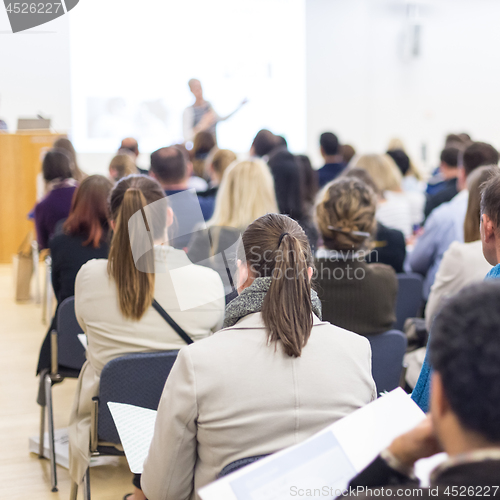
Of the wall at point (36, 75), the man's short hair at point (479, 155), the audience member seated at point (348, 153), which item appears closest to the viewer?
the man's short hair at point (479, 155)

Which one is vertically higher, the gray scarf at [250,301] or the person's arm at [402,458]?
the gray scarf at [250,301]

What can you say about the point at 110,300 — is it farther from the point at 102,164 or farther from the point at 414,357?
the point at 102,164

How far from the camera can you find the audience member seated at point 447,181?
3752mm

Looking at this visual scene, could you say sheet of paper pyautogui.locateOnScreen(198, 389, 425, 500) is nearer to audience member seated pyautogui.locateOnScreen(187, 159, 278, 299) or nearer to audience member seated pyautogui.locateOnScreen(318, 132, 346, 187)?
audience member seated pyautogui.locateOnScreen(187, 159, 278, 299)

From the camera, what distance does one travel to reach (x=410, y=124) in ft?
31.3

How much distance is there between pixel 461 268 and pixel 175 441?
1.50m

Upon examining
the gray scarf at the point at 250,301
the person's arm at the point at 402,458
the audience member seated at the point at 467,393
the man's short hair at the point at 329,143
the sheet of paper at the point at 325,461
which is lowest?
the sheet of paper at the point at 325,461

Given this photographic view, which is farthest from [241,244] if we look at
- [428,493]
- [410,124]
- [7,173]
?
[410,124]

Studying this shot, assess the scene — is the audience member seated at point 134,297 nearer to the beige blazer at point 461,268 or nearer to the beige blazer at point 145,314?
the beige blazer at point 145,314

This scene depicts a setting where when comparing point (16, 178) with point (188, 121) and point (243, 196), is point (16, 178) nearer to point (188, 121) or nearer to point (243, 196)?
point (188, 121)

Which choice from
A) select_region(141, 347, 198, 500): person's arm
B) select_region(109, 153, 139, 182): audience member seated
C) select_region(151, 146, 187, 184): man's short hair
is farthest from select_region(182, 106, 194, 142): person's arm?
select_region(141, 347, 198, 500): person's arm

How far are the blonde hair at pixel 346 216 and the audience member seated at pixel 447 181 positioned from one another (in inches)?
70.3

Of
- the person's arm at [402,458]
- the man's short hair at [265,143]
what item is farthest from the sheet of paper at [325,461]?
the man's short hair at [265,143]

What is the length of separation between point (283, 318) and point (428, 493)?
0.58 metres
